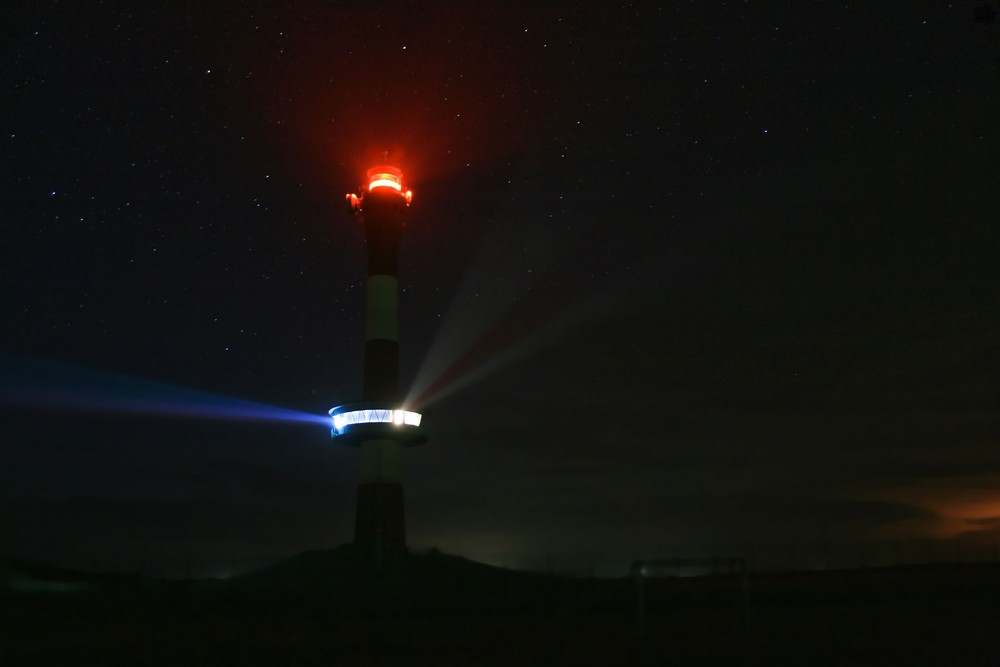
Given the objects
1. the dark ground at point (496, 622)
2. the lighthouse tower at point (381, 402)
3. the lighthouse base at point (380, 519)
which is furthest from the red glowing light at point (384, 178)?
the dark ground at point (496, 622)

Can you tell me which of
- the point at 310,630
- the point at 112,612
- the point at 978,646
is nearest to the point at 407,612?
the point at 310,630

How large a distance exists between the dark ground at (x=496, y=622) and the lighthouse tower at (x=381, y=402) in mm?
2533

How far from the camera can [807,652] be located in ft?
58.2

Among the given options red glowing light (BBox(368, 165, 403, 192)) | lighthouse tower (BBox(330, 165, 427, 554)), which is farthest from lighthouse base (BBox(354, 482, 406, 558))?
red glowing light (BBox(368, 165, 403, 192))

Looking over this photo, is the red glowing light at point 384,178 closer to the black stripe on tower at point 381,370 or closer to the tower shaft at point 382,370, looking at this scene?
the tower shaft at point 382,370

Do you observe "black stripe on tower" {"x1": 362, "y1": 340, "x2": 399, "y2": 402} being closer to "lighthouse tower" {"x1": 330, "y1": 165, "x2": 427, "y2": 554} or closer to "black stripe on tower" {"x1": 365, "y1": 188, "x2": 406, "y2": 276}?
"lighthouse tower" {"x1": 330, "y1": 165, "x2": 427, "y2": 554}

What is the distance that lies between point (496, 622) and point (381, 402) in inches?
1056

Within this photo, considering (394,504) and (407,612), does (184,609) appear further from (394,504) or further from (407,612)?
(394,504)

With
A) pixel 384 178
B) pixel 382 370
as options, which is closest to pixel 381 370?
pixel 382 370

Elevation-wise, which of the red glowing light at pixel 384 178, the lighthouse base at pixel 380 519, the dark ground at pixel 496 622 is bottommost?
the dark ground at pixel 496 622

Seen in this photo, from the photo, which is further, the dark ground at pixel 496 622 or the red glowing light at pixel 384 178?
the red glowing light at pixel 384 178

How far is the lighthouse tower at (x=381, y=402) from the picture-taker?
50.2 meters

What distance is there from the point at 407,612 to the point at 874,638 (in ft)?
58.0

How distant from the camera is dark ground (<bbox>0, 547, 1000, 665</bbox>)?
58.5 feet
